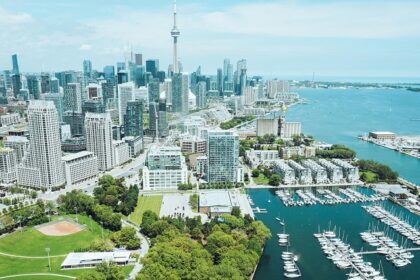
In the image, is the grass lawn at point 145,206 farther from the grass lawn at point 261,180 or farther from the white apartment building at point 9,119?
the white apartment building at point 9,119

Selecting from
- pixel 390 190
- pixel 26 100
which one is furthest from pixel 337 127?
pixel 26 100

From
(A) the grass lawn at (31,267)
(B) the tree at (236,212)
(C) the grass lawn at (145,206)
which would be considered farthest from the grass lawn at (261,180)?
(A) the grass lawn at (31,267)

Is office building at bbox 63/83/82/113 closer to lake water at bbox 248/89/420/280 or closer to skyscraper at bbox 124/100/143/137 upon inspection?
skyscraper at bbox 124/100/143/137

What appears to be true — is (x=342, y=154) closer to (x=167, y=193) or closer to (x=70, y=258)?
(x=167, y=193)

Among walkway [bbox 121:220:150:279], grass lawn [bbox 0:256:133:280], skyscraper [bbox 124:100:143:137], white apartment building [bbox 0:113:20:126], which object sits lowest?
grass lawn [bbox 0:256:133:280]

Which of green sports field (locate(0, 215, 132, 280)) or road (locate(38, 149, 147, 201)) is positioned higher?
road (locate(38, 149, 147, 201))

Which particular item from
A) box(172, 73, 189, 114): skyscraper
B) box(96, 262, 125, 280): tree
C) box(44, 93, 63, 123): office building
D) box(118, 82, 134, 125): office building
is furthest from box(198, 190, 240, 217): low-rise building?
box(172, 73, 189, 114): skyscraper

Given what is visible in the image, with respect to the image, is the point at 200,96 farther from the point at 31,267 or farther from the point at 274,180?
the point at 31,267

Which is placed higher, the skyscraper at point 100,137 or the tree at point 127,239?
the skyscraper at point 100,137
